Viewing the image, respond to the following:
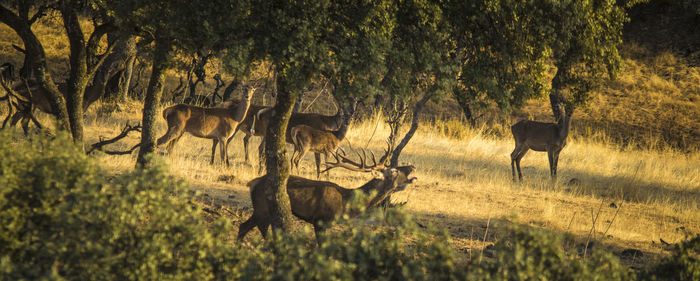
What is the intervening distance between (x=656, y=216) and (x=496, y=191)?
337cm

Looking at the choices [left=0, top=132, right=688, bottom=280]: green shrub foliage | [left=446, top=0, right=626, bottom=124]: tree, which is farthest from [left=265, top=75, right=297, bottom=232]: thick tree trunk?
[left=446, top=0, right=626, bottom=124]: tree

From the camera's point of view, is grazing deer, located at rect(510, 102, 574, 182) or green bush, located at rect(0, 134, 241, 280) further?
grazing deer, located at rect(510, 102, 574, 182)

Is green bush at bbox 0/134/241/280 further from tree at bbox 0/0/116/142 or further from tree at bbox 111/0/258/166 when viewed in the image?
tree at bbox 0/0/116/142

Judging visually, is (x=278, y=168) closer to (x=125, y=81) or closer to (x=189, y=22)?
(x=189, y=22)

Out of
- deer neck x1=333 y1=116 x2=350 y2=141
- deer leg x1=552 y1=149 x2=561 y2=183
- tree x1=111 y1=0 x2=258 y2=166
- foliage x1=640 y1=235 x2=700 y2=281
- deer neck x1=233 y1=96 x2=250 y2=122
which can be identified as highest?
tree x1=111 y1=0 x2=258 y2=166

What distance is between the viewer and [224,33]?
689cm

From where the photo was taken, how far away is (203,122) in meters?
14.1

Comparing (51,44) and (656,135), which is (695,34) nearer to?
(656,135)

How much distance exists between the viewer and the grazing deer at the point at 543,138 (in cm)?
1672

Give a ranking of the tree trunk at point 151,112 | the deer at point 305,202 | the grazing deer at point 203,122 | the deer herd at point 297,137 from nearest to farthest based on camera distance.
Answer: the deer at point 305,202, the deer herd at point 297,137, the tree trunk at point 151,112, the grazing deer at point 203,122

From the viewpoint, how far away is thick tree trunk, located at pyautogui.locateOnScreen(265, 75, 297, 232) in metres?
7.80

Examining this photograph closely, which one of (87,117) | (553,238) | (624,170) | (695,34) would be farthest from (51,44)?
(695,34)

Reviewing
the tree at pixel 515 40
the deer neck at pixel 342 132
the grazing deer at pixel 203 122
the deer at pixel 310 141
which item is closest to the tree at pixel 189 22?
the tree at pixel 515 40

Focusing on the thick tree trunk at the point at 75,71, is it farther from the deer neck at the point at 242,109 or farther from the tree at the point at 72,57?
the deer neck at the point at 242,109
